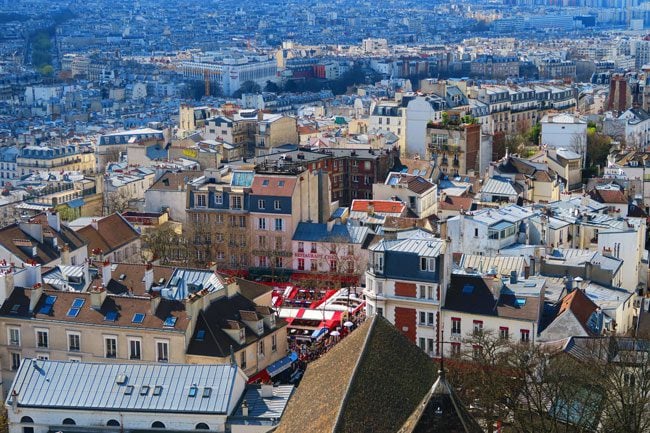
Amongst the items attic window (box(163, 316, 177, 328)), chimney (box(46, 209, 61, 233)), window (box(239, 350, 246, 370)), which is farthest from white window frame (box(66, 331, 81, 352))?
chimney (box(46, 209, 61, 233))

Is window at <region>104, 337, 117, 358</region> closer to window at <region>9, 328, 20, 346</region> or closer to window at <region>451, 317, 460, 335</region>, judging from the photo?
window at <region>9, 328, 20, 346</region>

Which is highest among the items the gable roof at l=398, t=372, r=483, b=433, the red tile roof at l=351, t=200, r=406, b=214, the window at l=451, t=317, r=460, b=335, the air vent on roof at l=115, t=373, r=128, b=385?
the gable roof at l=398, t=372, r=483, b=433

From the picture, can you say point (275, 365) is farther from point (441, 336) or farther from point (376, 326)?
point (376, 326)

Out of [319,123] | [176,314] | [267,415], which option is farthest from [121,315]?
[319,123]

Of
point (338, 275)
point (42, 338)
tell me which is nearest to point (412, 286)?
point (42, 338)

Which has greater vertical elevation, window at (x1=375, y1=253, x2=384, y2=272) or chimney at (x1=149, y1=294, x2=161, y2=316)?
window at (x1=375, y1=253, x2=384, y2=272)

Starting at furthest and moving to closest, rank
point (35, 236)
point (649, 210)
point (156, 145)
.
Answer: point (156, 145) → point (649, 210) → point (35, 236)

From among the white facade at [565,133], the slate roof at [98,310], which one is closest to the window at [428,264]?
the slate roof at [98,310]

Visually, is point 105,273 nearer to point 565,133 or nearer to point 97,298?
point 97,298
